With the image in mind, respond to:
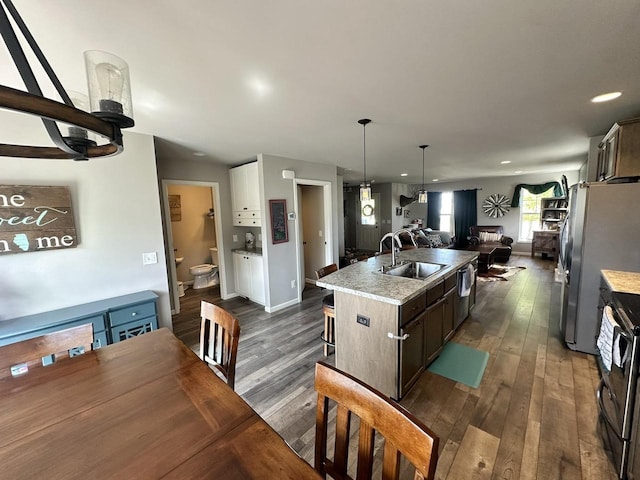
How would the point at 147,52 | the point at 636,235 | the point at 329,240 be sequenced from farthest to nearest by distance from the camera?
1. the point at 329,240
2. the point at 636,235
3. the point at 147,52

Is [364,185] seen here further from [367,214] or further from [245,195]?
[367,214]

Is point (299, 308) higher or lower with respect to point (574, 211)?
lower

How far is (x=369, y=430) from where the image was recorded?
0.84m

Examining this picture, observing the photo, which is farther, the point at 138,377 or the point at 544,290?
the point at 544,290

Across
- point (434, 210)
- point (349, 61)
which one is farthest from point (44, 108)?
point (434, 210)

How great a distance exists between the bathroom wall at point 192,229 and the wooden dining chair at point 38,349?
446 centimetres

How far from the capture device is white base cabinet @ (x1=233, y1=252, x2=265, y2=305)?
→ 429 cm

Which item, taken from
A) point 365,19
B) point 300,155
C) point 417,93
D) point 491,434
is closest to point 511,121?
point 417,93

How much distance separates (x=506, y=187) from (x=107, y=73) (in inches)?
394

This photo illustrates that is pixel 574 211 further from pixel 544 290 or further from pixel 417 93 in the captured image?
pixel 544 290

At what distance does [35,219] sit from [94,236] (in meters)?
0.42

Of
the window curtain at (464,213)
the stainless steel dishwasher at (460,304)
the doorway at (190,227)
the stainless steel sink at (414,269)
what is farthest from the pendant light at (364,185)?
the window curtain at (464,213)

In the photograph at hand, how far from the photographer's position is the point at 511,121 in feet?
9.24

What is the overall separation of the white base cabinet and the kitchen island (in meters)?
2.05
